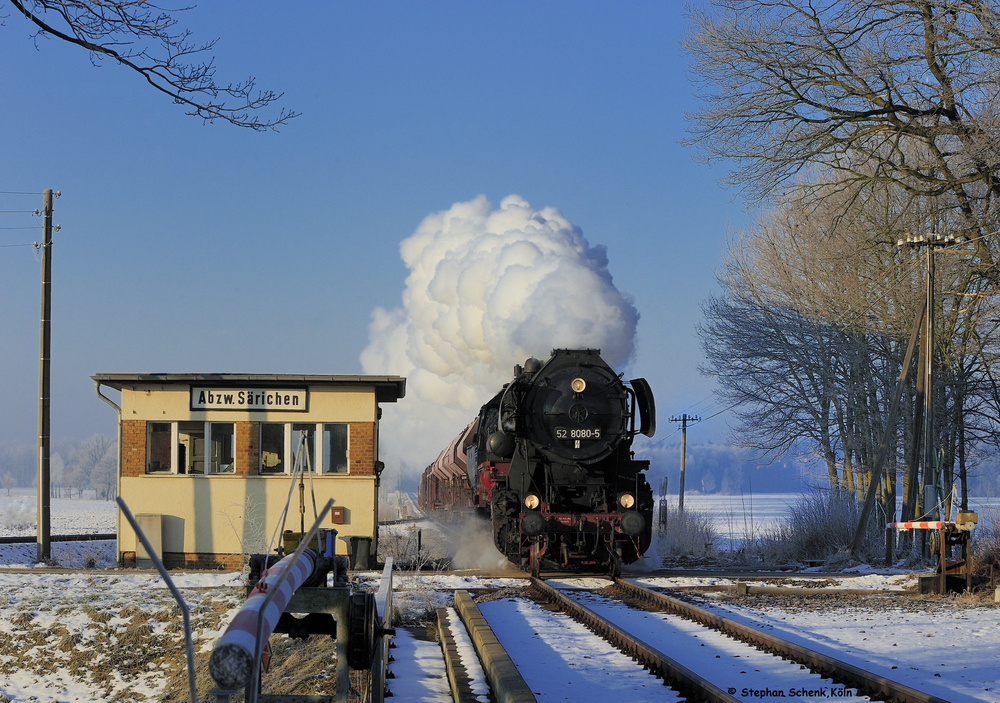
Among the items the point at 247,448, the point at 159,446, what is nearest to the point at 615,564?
the point at 247,448

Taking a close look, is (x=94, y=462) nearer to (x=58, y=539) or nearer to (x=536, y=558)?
(x=58, y=539)

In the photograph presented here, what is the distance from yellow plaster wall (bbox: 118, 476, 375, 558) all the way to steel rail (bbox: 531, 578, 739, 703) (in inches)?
263

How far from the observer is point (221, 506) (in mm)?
16750

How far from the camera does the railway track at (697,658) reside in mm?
5969

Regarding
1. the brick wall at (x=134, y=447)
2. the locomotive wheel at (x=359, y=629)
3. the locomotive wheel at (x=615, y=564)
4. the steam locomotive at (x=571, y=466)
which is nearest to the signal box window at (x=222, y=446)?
the brick wall at (x=134, y=447)

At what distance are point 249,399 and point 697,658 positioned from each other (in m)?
11.4

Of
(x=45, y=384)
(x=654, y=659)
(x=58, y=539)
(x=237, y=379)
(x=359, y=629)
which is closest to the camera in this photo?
(x=359, y=629)

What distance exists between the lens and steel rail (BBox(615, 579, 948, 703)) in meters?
5.75

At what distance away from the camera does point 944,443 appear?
23328 mm

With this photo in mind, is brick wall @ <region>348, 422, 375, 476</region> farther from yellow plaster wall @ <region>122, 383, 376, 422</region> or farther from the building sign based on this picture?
the building sign

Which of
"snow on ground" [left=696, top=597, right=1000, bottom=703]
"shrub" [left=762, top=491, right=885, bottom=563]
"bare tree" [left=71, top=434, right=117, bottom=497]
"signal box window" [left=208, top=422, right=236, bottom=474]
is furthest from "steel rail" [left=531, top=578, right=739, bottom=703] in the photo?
"bare tree" [left=71, top=434, right=117, bottom=497]

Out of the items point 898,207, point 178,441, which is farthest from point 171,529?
point 898,207

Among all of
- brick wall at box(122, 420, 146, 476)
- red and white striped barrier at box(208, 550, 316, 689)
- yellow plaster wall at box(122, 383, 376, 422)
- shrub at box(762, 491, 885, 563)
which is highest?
yellow plaster wall at box(122, 383, 376, 422)

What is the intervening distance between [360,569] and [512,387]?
4.39 metres
